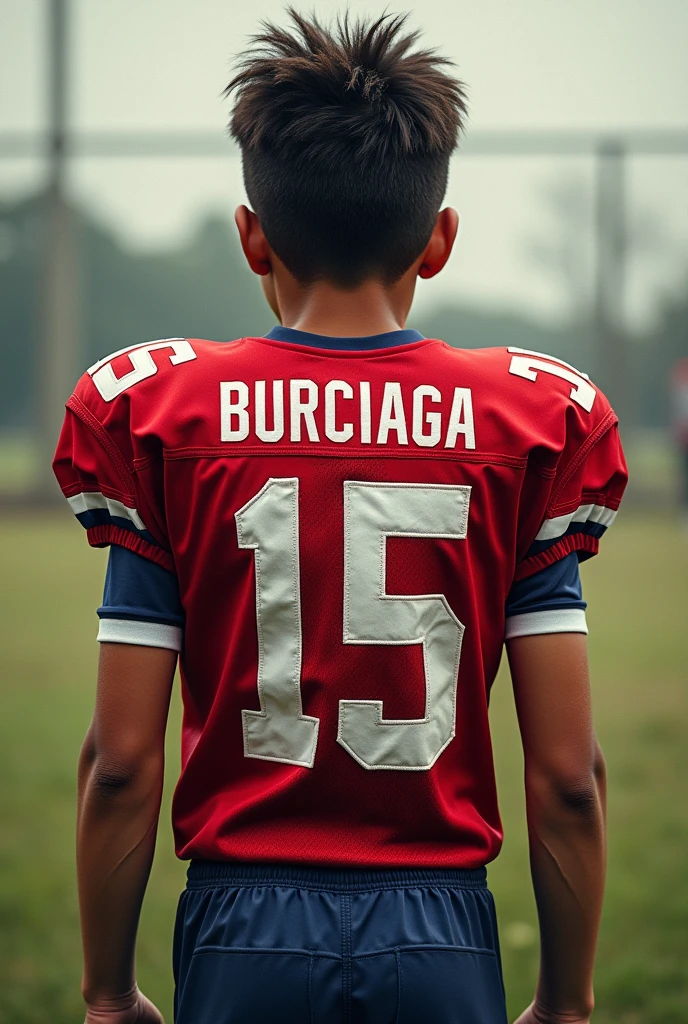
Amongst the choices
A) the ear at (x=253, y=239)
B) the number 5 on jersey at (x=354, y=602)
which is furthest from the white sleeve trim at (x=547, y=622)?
the ear at (x=253, y=239)

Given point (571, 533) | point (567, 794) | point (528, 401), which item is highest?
point (528, 401)

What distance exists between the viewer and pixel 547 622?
51.5 inches

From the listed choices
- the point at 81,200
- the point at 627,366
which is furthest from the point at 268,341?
the point at 81,200

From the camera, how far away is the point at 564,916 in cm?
133

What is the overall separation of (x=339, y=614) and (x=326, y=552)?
6 centimetres

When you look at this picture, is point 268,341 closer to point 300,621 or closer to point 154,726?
point 300,621

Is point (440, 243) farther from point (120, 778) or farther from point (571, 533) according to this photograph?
point (120, 778)

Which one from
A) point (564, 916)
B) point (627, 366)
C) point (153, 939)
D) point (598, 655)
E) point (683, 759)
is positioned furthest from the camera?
point (627, 366)

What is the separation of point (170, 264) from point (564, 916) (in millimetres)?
14920

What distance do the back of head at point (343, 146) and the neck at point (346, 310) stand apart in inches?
0.5

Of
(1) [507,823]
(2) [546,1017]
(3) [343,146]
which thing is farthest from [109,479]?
(1) [507,823]

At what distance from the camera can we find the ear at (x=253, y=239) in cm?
139

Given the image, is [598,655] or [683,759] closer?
[683,759]

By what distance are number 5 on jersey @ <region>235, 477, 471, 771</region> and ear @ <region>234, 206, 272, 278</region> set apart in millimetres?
312
